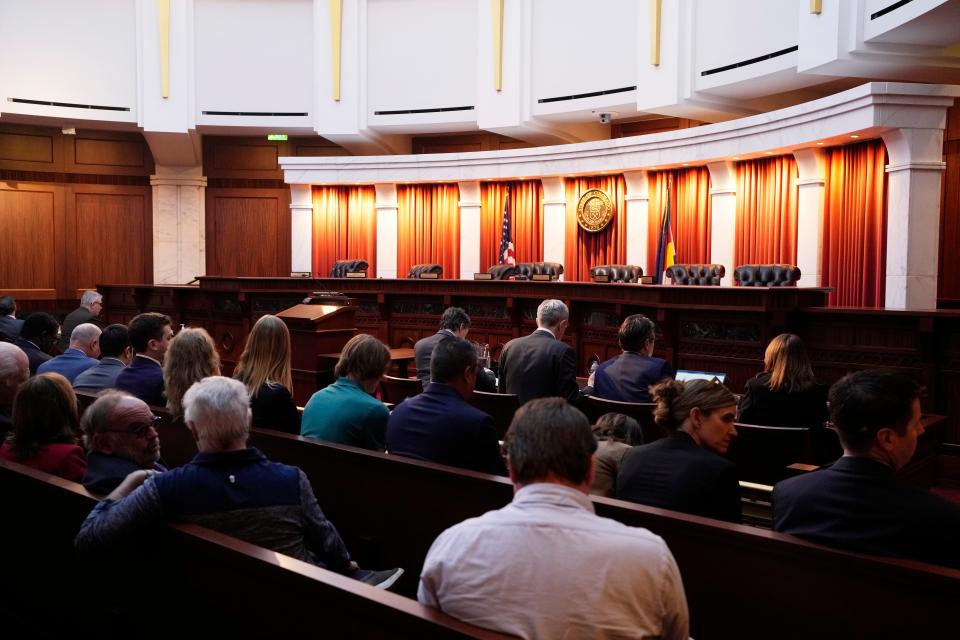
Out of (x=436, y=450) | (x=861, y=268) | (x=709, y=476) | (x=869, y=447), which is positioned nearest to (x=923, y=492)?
(x=869, y=447)

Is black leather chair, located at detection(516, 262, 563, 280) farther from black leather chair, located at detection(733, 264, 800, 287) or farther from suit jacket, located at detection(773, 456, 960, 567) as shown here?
suit jacket, located at detection(773, 456, 960, 567)

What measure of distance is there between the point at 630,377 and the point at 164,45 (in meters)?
12.6

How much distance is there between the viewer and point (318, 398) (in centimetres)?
379

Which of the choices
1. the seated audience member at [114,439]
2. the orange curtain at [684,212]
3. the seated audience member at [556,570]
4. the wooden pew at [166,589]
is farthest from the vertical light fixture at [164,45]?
the seated audience member at [556,570]

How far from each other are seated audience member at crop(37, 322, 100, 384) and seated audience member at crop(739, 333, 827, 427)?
3.65 m

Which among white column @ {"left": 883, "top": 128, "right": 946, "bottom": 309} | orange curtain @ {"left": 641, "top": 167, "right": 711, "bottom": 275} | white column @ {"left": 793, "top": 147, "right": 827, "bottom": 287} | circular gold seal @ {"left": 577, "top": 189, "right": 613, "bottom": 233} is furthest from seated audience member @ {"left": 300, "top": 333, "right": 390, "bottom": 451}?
circular gold seal @ {"left": 577, "top": 189, "right": 613, "bottom": 233}

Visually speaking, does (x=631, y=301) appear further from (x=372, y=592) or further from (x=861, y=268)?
(x=372, y=592)

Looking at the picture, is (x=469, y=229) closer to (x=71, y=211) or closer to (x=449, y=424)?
(x=71, y=211)

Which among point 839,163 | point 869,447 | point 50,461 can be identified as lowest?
point 50,461

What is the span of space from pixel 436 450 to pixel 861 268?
8.22m

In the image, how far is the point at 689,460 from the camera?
265 cm

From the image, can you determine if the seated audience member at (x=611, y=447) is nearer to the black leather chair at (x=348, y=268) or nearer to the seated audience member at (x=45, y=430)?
the seated audience member at (x=45, y=430)

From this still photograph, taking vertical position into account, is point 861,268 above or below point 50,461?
above

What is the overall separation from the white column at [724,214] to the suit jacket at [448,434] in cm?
920
